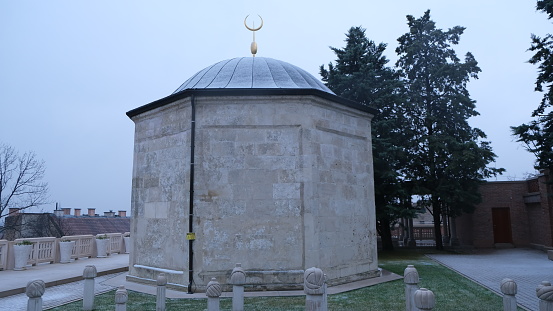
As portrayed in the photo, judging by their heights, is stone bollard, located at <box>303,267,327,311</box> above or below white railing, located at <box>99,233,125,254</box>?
above

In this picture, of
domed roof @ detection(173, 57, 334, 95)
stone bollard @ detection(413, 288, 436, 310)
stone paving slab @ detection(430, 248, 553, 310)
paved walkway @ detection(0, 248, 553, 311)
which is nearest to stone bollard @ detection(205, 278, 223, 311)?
stone bollard @ detection(413, 288, 436, 310)

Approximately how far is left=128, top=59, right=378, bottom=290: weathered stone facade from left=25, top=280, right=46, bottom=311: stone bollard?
161 inches

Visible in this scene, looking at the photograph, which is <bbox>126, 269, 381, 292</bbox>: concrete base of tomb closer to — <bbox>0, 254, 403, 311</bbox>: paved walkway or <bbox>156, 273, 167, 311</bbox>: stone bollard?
<bbox>0, 254, 403, 311</bbox>: paved walkway

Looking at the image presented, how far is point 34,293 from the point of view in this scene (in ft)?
19.6

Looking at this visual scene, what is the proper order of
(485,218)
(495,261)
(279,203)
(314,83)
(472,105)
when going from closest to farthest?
(279,203)
(314,83)
(495,261)
(472,105)
(485,218)

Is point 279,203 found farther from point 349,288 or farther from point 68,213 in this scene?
point 68,213

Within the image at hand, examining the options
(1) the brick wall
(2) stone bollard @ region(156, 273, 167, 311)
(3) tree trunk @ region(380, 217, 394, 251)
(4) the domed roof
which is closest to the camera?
(2) stone bollard @ region(156, 273, 167, 311)

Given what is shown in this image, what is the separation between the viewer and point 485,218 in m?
25.4

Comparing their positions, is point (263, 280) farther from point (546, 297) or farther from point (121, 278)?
point (546, 297)

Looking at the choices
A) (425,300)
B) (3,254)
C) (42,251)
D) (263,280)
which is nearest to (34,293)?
(263,280)

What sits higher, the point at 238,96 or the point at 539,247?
the point at 238,96

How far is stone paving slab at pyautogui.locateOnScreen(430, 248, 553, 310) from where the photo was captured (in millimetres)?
9992

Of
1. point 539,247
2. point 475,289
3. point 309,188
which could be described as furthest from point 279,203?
point 539,247

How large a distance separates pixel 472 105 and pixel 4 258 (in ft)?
77.5
